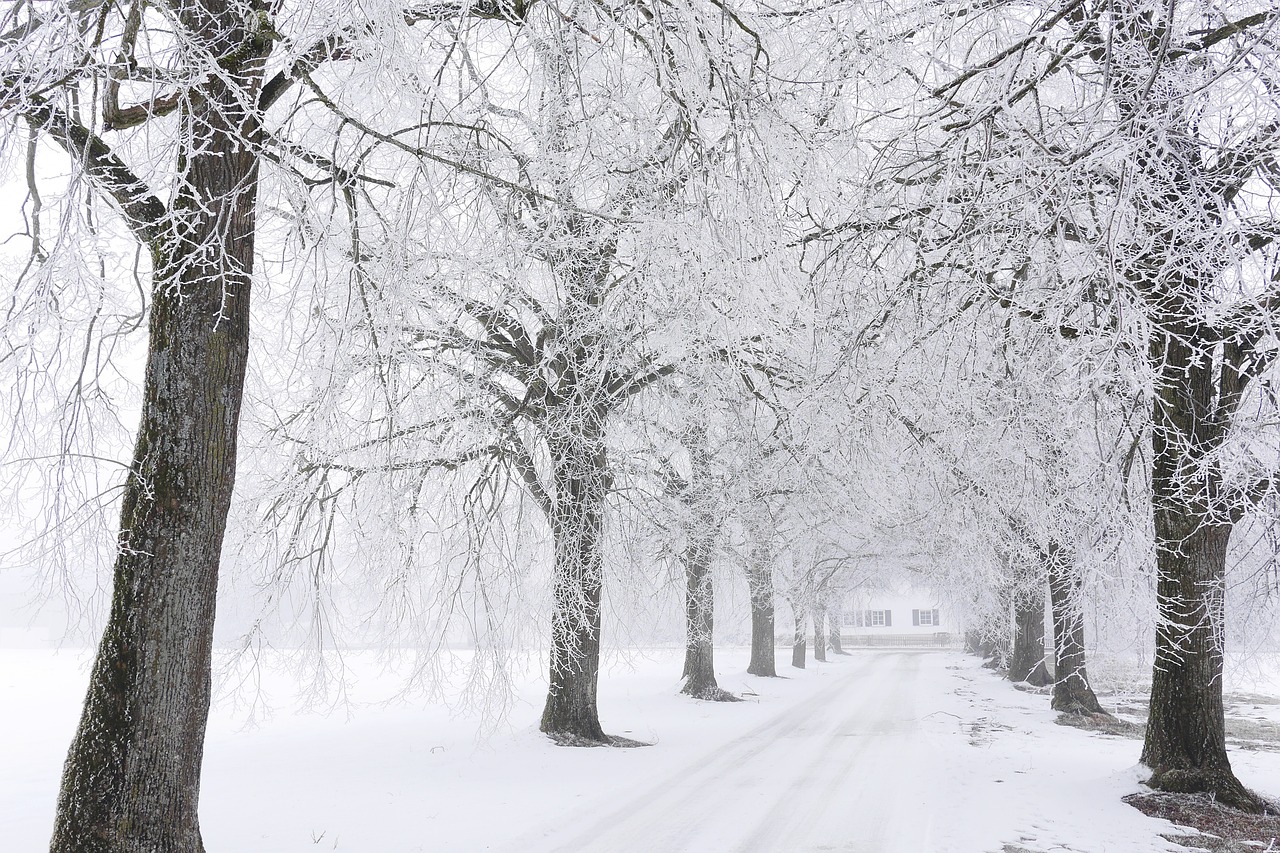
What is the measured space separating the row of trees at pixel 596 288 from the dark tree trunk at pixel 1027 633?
8034mm

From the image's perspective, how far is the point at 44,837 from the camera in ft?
22.1

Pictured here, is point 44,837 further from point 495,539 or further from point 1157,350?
point 1157,350

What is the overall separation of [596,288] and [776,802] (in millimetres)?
5922

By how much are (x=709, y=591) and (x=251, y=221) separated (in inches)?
654

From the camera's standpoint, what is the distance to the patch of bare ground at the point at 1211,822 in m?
6.97

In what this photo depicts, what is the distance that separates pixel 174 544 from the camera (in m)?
5.28

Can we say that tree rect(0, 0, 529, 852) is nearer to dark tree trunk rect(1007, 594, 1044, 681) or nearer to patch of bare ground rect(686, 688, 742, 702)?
patch of bare ground rect(686, 688, 742, 702)

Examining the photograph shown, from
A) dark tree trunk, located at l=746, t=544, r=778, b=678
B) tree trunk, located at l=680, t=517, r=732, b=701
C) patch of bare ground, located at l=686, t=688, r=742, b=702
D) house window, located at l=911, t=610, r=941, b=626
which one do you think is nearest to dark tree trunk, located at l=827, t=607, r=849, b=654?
dark tree trunk, located at l=746, t=544, r=778, b=678

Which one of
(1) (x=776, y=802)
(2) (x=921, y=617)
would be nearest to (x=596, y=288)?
(1) (x=776, y=802)

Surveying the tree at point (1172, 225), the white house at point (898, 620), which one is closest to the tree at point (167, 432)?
the tree at point (1172, 225)

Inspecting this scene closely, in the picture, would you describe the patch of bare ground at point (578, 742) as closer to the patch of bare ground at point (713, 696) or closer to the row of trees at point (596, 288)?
the row of trees at point (596, 288)

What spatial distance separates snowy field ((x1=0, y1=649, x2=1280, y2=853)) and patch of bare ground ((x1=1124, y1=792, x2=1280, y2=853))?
234mm

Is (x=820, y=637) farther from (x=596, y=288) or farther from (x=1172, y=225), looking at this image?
(x=1172, y=225)

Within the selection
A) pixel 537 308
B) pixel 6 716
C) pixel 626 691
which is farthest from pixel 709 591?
pixel 6 716
